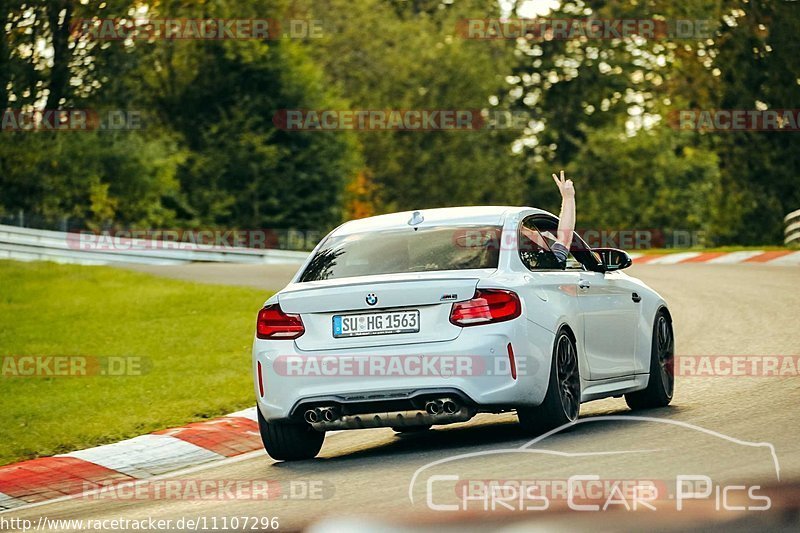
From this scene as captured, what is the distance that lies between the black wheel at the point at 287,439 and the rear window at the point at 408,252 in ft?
3.32

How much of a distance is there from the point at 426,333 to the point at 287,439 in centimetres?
142

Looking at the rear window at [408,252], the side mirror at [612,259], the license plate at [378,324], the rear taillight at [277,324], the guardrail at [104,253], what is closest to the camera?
the license plate at [378,324]

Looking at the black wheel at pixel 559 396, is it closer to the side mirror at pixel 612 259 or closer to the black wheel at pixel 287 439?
the side mirror at pixel 612 259

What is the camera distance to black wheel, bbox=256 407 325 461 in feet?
34.3

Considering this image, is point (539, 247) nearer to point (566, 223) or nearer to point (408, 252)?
point (566, 223)

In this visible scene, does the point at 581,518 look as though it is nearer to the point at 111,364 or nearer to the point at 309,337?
the point at 309,337

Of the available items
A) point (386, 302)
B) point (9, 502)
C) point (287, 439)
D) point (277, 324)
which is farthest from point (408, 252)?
point (9, 502)

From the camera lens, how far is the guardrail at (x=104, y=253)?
99.6 ft

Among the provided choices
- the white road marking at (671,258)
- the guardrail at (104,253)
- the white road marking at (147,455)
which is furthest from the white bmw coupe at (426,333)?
the guardrail at (104,253)

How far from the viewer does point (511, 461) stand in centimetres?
893

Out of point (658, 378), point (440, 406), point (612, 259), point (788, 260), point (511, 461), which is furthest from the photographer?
point (788, 260)

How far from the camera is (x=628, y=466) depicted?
838 centimetres

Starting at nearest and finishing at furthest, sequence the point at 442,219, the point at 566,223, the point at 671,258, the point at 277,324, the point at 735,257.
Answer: the point at 277,324, the point at 442,219, the point at 566,223, the point at 735,257, the point at 671,258

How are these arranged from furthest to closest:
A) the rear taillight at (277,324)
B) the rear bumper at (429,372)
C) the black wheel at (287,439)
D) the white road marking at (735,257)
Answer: the white road marking at (735,257)
the black wheel at (287,439)
the rear taillight at (277,324)
the rear bumper at (429,372)
